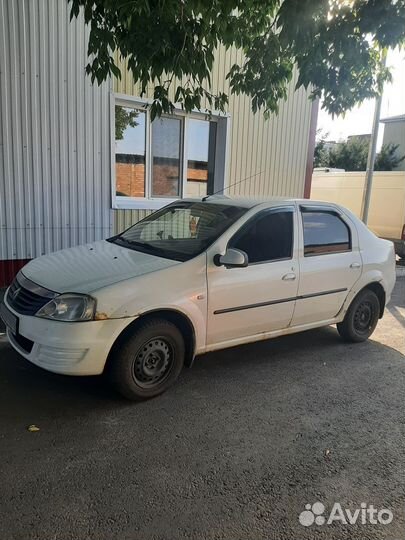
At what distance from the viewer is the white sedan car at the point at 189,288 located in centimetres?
339

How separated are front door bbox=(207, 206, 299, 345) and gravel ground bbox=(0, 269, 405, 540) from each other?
1.72 feet

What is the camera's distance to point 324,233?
489cm

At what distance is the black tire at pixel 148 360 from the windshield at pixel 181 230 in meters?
0.70

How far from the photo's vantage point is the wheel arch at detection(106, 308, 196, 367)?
3.51 m

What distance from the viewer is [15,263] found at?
22.5 ft

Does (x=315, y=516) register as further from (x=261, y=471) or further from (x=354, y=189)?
(x=354, y=189)

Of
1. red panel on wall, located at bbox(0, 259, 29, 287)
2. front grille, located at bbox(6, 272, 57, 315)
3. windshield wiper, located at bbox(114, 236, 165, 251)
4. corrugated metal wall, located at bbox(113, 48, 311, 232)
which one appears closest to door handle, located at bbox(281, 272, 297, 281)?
windshield wiper, located at bbox(114, 236, 165, 251)

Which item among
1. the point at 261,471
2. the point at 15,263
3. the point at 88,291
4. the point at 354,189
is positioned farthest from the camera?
the point at 354,189

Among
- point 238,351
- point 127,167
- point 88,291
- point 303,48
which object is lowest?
point 238,351

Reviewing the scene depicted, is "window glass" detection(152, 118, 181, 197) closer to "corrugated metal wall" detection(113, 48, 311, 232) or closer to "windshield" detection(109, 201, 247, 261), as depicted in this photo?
"corrugated metal wall" detection(113, 48, 311, 232)

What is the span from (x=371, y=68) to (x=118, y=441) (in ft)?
15.6

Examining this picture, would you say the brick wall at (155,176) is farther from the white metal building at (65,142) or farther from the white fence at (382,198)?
the white fence at (382,198)

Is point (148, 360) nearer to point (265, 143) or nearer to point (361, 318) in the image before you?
point (361, 318)

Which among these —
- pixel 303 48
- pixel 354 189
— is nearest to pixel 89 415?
pixel 303 48
